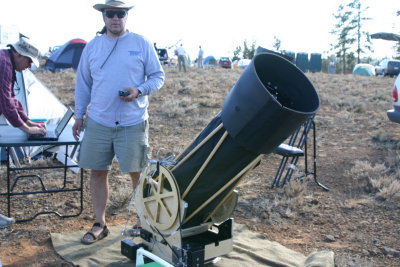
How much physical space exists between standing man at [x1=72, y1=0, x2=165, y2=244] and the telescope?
52cm

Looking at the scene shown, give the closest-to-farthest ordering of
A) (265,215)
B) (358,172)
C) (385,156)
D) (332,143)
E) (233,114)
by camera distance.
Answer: (233,114), (265,215), (358,172), (385,156), (332,143)

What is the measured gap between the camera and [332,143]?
893cm

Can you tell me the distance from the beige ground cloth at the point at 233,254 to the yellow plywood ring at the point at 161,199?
1.77ft

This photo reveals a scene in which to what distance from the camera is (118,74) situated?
3842 millimetres

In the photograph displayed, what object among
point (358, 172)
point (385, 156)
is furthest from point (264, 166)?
point (385, 156)

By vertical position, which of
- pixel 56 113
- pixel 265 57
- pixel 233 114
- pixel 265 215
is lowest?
pixel 265 215

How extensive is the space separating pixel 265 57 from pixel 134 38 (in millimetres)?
1448

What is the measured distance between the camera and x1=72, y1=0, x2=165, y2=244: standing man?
384 cm

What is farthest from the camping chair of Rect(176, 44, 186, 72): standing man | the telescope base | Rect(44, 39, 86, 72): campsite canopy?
Rect(44, 39, 86, 72): campsite canopy

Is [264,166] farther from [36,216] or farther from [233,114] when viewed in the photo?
[233,114]

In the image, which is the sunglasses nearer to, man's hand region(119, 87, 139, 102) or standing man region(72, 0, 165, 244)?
standing man region(72, 0, 165, 244)

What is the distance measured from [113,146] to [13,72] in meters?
1.21

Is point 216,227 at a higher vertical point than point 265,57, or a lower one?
lower

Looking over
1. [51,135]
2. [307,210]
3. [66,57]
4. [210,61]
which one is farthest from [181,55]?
[210,61]
